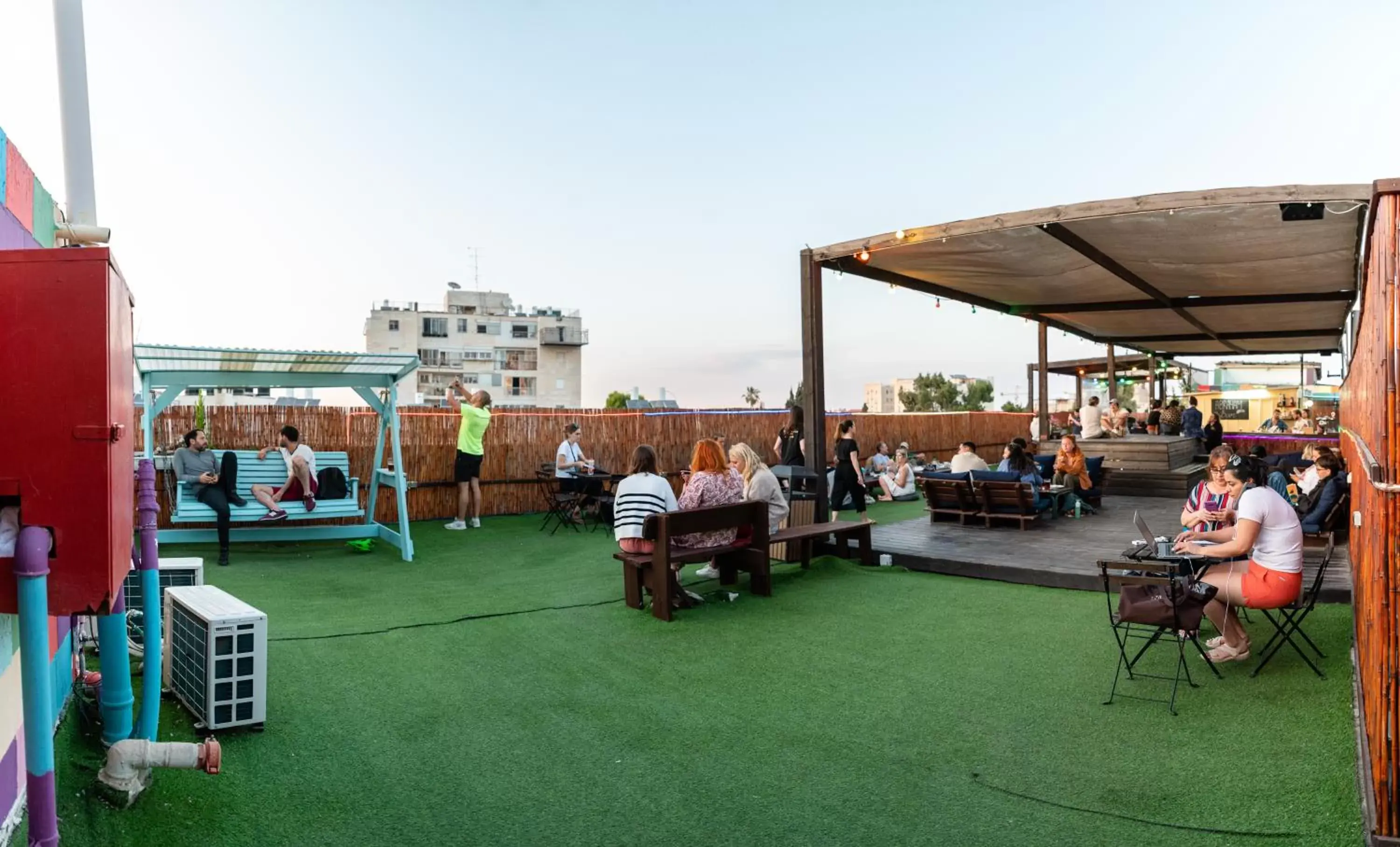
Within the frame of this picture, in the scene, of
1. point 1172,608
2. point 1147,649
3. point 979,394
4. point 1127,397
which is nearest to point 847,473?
point 1147,649

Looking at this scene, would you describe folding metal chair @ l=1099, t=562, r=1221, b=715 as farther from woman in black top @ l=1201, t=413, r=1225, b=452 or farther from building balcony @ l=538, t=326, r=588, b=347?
building balcony @ l=538, t=326, r=588, b=347

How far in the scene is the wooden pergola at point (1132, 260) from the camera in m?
6.95

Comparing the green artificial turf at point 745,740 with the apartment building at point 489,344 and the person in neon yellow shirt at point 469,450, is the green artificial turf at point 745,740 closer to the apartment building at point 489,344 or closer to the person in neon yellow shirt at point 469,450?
the person in neon yellow shirt at point 469,450

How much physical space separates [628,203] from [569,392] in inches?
2594

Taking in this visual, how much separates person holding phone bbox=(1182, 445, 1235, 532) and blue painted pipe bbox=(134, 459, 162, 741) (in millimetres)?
6298

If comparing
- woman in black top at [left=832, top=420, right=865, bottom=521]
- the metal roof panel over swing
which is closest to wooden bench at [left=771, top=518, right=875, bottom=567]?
woman in black top at [left=832, top=420, right=865, bottom=521]

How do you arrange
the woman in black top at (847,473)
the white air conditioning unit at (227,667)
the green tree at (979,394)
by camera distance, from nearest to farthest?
the white air conditioning unit at (227,667)
the woman in black top at (847,473)
the green tree at (979,394)

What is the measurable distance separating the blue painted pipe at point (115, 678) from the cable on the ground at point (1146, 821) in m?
3.33

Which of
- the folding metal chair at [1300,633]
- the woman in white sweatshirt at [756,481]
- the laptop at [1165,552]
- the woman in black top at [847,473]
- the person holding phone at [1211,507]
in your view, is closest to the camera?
the folding metal chair at [1300,633]

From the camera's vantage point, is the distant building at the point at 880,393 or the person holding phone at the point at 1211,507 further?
the distant building at the point at 880,393

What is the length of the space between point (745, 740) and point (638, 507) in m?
2.83

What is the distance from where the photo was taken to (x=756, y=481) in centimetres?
757

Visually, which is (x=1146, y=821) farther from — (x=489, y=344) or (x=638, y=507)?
(x=489, y=344)

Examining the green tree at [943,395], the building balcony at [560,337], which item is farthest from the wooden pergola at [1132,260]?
the green tree at [943,395]
